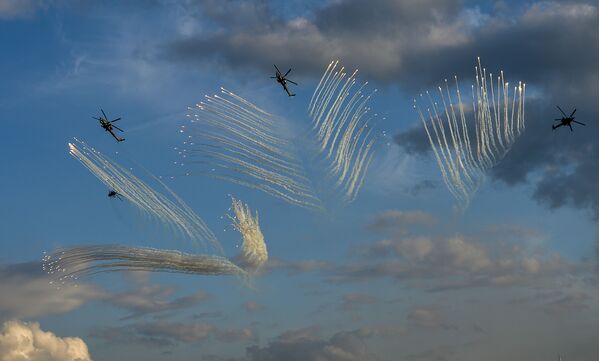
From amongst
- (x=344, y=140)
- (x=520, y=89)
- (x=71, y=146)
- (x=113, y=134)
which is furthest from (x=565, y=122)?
(x=71, y=146)

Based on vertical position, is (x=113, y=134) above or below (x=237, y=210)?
above

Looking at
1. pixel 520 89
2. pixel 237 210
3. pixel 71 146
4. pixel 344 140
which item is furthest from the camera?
pixel 237 210

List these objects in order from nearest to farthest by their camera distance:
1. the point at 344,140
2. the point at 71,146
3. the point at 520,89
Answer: the point at 520,89, the point at 344,140, the point at 71,146

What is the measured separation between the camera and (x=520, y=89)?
111ft

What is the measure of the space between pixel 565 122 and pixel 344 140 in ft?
140

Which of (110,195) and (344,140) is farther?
(110,195)

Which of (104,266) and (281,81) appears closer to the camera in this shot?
(104,266)

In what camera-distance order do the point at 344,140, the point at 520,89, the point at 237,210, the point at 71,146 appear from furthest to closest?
1. the point at 237,210
2. the point at 71,146
3. the point at 344,140
4. the point at 520,89

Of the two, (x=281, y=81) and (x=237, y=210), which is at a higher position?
(x=281, y=81)

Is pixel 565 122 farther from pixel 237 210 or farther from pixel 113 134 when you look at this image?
pixel 113 134

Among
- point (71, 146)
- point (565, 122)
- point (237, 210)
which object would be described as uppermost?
point (565, 122)

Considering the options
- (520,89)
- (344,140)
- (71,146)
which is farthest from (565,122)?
(71,146)

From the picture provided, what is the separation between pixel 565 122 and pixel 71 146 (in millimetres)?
89793

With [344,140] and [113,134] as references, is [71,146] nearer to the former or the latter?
[113,134]
